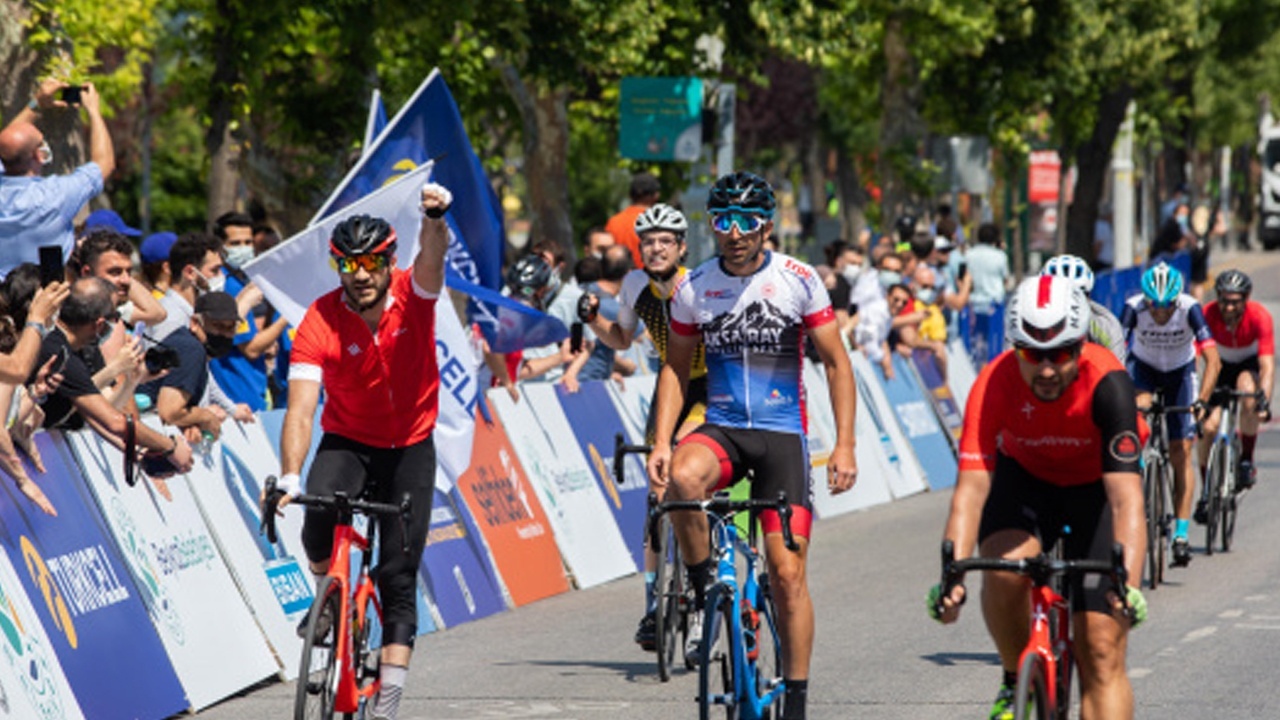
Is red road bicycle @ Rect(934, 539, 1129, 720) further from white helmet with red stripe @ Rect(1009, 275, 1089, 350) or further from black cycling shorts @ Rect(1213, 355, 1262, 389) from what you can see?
black cycling shorts @ Rect(1213, 355, 1262, 389)

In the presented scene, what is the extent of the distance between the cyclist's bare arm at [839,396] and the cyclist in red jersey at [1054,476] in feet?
4.01

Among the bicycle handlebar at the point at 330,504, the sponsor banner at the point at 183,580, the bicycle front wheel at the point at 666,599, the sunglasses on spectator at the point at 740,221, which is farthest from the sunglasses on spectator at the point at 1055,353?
the sponsor banner at the point at 183,580

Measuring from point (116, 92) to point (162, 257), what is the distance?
81.2 feet

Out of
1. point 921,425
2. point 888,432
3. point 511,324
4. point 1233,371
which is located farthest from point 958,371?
point 511,324

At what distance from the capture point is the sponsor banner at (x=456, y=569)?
1290 cm

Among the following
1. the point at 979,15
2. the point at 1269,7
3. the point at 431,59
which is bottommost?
the point at 1269,7

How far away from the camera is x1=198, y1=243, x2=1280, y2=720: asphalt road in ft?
33.2

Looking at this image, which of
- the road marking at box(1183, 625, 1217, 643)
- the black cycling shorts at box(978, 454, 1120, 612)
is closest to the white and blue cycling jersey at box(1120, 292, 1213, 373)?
the road marking at box(1183, 625, 1217, 643)

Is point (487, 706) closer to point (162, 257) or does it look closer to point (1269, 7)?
point (162, 257)

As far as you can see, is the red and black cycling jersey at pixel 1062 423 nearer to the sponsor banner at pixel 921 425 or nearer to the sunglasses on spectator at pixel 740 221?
the sunglasses on spectator at pixel 740 221

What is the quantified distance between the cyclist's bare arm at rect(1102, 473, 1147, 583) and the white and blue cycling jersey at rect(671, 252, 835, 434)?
75.4 inches

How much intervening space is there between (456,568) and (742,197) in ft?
15.1

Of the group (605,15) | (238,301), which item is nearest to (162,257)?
(238,301)

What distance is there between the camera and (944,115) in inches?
1535
